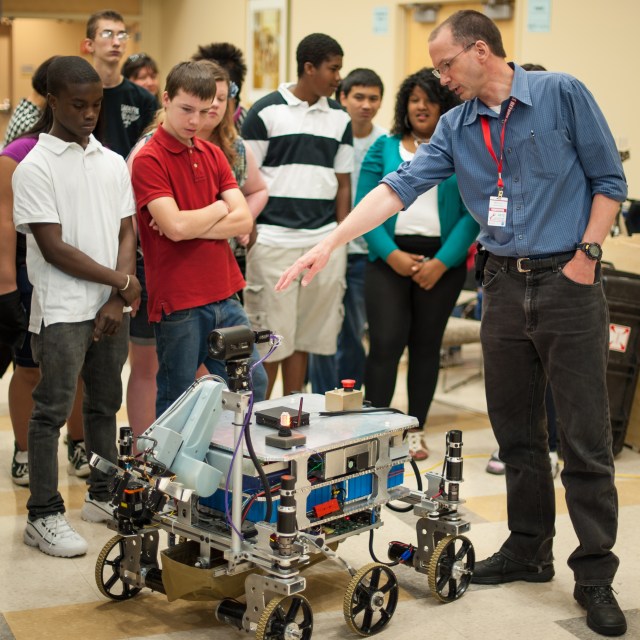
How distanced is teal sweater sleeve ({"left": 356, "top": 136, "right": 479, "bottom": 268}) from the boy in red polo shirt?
0.97m

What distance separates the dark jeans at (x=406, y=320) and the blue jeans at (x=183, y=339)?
1033 mm

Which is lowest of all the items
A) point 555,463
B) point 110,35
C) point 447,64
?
point 555,463

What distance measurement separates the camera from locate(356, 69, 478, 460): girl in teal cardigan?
4105mm

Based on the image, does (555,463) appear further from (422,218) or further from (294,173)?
(294,173)

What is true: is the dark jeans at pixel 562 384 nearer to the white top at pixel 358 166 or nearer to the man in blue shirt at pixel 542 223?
the man in blue shirt at pixel 542 223

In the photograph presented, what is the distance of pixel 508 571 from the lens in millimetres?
3031

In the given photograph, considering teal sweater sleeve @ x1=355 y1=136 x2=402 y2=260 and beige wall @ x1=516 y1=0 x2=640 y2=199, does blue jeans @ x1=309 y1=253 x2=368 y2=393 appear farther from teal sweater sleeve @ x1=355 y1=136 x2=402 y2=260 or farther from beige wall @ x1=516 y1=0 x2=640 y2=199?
beige wall @ x1=516 y1=0 x2=640 y2=199

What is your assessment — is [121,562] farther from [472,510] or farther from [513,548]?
[472,510]

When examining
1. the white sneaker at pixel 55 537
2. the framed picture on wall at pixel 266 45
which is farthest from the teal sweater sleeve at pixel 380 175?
the framed picture on wall at pixel 266 45

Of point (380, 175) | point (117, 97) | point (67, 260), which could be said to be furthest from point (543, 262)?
point (117, 97)

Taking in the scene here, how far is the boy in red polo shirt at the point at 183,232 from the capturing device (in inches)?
125

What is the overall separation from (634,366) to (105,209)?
2.45 m

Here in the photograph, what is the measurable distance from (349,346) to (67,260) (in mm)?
2119

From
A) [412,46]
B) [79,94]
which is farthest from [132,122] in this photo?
[412,46]
